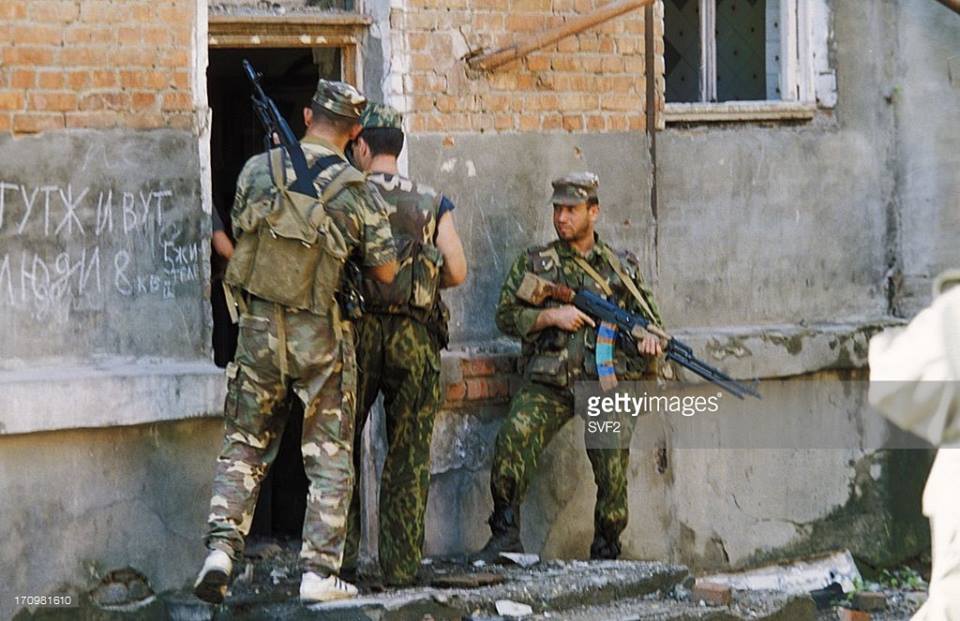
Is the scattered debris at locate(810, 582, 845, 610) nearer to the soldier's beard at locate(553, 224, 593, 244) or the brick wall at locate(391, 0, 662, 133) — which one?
the soldier's beard at locate(553, 224, 593, 244)

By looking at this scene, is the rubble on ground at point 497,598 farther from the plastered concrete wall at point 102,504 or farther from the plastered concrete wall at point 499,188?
the plastered concrete wall at point 499,188

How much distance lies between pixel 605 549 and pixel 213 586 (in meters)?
2.17

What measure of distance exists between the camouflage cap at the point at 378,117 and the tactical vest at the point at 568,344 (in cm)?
101

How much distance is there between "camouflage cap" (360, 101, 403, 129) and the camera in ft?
24.1

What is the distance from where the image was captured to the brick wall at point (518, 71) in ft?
26.5

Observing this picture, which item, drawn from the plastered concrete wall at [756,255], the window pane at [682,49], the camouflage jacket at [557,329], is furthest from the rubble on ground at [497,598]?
the window pane at [682,49]

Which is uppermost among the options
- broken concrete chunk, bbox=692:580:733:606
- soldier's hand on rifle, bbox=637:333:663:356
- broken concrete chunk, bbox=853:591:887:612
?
soldier's hand on rifle, bbox=637:333:663:356

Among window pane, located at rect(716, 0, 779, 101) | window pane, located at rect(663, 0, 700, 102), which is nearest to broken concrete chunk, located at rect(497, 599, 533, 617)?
window pane, located at rect(663, 0, 700, 102)

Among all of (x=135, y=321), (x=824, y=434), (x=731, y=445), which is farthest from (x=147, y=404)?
(x=824, y=434)

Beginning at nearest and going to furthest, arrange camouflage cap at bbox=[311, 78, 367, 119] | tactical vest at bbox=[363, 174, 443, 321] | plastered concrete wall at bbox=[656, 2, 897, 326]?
camouflage cap at bbox=[311, 78, 367, 119], tactical vest at bbox=[363, 174, 443, 321], plastered concrete wall at bbox=[656, 2, 897, 326]

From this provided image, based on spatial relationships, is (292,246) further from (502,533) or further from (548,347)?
(502,533)

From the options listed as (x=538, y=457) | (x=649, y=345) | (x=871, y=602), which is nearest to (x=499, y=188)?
(x=649, y=345)

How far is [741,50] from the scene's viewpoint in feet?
30.6

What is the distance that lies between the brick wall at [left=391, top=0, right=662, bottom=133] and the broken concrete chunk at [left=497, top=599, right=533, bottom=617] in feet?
7.21
